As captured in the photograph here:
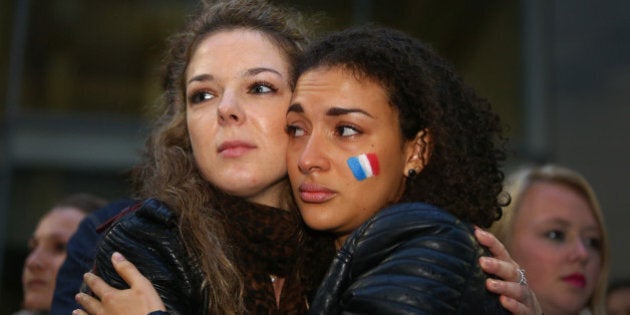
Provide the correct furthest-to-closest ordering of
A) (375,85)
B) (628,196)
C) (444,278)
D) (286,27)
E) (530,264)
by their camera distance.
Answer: (628,196), (530,264), (286,27), (375,85), (444,278)

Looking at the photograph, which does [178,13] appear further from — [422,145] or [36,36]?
[422,145]

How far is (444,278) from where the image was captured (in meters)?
2.30

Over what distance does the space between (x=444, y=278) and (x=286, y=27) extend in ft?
5.11

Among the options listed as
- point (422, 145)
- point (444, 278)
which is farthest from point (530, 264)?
point (444, 278)

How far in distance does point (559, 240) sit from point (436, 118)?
1.98 m

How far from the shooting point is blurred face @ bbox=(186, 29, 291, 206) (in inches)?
125

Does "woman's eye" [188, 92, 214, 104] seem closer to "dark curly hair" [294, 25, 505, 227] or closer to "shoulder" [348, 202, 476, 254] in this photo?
"dark curly hair" [294, 25, 505, 227]

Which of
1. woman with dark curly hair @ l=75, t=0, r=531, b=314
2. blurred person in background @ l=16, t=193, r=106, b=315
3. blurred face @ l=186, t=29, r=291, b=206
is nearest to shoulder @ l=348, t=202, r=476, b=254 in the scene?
woman with dark curly hair @ l=75, t=0, r=531, b=314

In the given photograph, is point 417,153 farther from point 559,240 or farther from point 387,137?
point 559,240

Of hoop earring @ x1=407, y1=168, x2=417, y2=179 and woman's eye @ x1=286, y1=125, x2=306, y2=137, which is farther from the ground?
woman's eye @ x1=286, y1=125, x2=306, y2=137

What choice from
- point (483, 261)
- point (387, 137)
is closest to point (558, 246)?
point (387, 137)

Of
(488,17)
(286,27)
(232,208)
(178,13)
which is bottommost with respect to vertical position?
(232,208)

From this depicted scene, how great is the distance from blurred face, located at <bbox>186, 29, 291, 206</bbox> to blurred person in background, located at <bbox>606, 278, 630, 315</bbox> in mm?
3136

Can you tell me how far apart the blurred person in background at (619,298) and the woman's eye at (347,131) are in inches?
135
